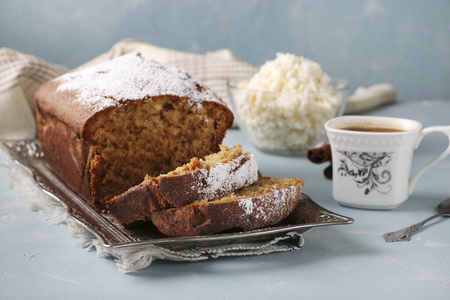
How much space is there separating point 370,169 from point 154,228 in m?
0.96

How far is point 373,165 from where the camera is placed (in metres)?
2.27

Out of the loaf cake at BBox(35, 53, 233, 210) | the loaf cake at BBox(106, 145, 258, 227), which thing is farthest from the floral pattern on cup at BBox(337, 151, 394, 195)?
the loaf cake at BBox(35, 53, 233, 210)

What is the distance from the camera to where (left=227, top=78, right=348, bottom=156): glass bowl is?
303 centimetres

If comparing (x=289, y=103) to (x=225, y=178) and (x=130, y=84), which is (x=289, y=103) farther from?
(x=225, y=178)

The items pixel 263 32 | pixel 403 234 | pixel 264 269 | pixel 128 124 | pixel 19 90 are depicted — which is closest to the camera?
pixel 264 269

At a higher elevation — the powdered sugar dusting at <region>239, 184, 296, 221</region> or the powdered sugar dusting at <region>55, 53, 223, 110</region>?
the powdered sugar dusting at <region>55, 53, 223, 110</region>

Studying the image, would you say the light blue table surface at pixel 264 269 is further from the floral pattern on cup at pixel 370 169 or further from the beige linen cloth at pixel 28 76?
the beige linen cloth at pixel 28 76

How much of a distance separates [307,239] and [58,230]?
101cm

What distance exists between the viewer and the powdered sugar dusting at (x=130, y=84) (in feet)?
8.00

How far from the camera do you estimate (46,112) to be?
Result: 292 centimetres

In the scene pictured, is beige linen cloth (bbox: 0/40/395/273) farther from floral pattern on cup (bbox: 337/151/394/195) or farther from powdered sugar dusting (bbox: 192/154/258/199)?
floral pattern on cup (bbox: 337/151/394/195)

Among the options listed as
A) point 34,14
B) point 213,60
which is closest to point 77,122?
point 213,60

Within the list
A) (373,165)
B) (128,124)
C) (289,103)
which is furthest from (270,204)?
(289,103)

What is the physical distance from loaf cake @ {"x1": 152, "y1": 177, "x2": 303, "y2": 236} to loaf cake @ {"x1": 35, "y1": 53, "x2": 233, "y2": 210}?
60 centimetres
